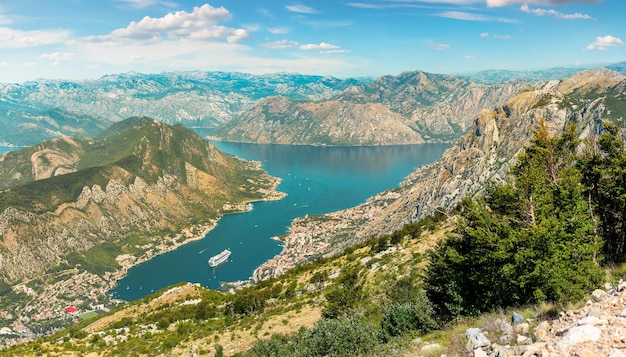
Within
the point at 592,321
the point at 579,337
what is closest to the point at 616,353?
the point at 579,337

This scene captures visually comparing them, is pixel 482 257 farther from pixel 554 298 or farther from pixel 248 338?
pixel 248 338

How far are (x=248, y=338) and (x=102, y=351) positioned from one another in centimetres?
2007

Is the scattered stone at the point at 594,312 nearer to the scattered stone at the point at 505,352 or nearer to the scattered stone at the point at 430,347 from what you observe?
the scattered stone at the point at 505,352

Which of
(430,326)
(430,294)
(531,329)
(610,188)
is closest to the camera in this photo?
(531,329)

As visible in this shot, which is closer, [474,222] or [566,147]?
[474,222]

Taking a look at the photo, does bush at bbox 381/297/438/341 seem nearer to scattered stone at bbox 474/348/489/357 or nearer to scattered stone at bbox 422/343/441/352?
scattered stone at bbox 422/343/441/352

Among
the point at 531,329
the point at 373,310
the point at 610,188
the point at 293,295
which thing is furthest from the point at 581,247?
the point at 293,295

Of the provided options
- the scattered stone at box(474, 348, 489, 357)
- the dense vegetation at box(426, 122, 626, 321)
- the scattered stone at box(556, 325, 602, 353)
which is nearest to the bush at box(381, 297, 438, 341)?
the dense vegetation at box(426, 122, 626, 321)

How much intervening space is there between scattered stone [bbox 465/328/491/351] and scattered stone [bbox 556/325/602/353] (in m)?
5.51

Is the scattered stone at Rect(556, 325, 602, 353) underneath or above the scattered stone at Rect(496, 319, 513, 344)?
above

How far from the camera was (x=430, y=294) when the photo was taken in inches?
1389

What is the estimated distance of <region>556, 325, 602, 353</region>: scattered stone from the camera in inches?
489

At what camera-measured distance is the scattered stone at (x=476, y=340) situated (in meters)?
17.9

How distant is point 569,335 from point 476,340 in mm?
6010
